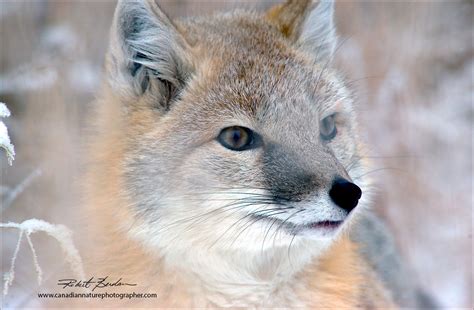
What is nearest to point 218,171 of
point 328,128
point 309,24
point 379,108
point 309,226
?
point 309,226

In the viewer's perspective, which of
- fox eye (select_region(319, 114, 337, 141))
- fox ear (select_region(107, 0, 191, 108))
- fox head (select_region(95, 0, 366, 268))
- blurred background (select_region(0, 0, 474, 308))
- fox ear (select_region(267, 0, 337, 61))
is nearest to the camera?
fox head (select_region(95, 0, 366, 268))

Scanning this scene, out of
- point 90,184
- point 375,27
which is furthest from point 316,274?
point 375,27

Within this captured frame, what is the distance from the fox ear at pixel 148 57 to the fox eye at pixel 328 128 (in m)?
0.67

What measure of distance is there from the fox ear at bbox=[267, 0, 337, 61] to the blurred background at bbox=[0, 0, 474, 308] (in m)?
0.27

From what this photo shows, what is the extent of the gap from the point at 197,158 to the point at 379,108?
12.5 feet

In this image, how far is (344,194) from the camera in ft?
8.86

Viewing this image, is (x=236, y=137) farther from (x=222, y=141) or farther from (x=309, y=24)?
(x=309, y=24)

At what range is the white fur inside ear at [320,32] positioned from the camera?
11.6 ft

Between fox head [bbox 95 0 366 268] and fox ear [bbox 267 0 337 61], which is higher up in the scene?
fox ear [bbox 267 0 337 61]

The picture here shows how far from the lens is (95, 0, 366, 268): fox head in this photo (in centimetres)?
282

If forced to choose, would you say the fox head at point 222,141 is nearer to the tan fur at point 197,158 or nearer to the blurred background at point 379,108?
the tan fur at point 197,158
